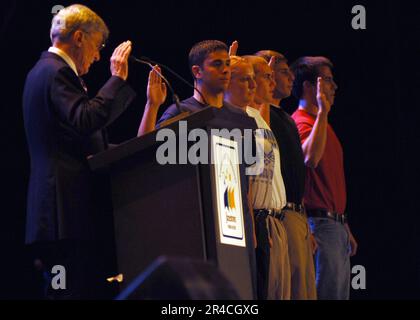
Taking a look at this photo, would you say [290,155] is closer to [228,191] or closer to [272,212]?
[272,212]

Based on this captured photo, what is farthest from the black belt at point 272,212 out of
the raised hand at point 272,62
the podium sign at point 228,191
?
the raised hand at point 272,62

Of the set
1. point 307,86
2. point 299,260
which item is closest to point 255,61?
point 307,86

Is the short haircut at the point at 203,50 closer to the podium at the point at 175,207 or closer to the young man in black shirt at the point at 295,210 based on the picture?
the young man in black shirt at the point at 295,210

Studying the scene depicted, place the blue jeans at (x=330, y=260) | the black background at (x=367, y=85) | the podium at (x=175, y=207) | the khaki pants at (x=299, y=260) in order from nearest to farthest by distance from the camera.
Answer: the podium at (x=175, y=207)
the khaki pants at (x=299, y=260)
the blue jeans at (x=330, y=260)
the black background at (x=367, y=85)

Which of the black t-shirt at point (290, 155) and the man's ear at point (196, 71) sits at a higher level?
the man's ear at point (196, 71)

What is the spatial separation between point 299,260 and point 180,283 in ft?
7.40

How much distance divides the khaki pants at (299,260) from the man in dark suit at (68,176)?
117 cm

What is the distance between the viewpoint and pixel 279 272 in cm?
372

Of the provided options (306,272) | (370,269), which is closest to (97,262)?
(306,272)

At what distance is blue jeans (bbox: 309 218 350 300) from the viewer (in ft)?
14.0

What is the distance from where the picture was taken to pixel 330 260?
4.28 meters

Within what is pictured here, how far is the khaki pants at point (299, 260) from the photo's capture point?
3.89 m
